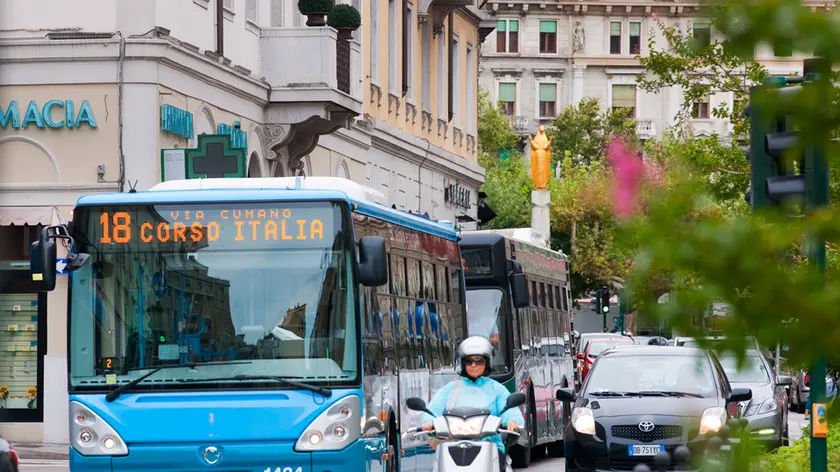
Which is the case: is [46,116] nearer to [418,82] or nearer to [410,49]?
[410,49]

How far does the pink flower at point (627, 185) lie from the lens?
7.81 ft

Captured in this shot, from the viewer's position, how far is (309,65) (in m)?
28.8

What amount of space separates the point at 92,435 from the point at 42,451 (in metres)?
10.5

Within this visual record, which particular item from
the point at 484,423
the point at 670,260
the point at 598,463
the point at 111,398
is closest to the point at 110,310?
the point at 111,398

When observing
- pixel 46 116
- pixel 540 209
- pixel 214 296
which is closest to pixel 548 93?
pixel 540 209

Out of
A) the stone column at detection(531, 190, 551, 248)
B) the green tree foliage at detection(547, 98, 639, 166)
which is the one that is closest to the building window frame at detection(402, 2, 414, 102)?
the stone column at detection(531, 190, 551, 248)

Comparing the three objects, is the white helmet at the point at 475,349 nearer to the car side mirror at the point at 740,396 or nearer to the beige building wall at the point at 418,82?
the car side mirror at the point at 740,396

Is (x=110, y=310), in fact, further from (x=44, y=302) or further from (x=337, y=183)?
(x=44, y=302)

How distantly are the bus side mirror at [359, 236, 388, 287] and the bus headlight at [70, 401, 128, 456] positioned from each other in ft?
7.04

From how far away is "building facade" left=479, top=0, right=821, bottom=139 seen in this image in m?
103

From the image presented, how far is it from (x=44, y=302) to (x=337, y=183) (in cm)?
1141

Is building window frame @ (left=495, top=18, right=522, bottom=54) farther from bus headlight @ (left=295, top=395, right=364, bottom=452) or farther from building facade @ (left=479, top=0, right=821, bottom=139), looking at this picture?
bus headlight @ (left=295, top=395, right=364, bottom=452)

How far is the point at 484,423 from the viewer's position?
34.1ft

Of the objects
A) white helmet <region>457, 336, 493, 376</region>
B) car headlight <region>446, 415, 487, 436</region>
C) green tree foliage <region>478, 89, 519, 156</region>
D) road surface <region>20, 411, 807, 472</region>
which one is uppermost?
green tree foliage <region>478, 89, 519, 156</region>
